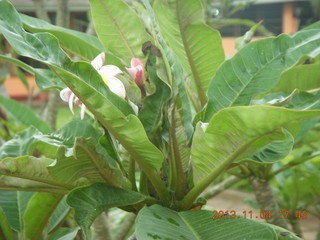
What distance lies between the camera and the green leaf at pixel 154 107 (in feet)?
1.95

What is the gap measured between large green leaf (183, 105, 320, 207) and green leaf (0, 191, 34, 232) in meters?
0.32

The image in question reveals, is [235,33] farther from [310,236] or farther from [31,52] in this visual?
[31,52]

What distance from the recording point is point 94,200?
22.7 inches

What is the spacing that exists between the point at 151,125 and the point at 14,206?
0.36m

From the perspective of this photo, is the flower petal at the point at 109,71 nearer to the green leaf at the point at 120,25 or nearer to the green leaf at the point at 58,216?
the green leaf at the point at 120,25

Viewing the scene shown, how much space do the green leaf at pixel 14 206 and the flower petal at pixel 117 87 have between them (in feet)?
1.12

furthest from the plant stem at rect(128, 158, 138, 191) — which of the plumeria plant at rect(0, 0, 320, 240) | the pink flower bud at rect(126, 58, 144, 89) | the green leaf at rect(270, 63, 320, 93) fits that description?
the green leaf at rect(270, 63, 320, 93)

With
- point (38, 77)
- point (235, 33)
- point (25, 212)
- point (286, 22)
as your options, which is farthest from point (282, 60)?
point (286, 22)

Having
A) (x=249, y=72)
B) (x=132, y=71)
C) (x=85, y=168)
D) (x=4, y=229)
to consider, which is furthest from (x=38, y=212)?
(x=249, y=72)

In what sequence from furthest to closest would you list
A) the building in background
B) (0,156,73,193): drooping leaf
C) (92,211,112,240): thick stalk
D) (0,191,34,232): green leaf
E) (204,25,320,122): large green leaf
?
the building in background, (92,211,112,240): thick stalk, (0,191,34,232): green leaf, (204,25,320,122): large green leaf, (0,156,73,193): drooping leaf

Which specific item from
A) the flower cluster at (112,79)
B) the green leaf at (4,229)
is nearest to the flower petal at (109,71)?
the flower cluster at (112,79)

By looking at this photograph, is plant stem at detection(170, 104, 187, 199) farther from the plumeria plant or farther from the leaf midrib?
the leaf midrib

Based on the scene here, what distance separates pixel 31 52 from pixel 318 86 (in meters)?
0.58

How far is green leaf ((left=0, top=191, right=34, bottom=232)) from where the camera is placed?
78 cm
